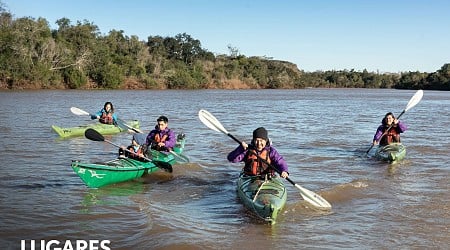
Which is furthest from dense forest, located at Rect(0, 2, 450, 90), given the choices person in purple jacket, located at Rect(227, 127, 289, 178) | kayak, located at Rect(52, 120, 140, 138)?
person in purple jacket, located at Rect(227, 127, 289, 178)

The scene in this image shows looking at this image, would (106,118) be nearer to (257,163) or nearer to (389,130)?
(389,130)

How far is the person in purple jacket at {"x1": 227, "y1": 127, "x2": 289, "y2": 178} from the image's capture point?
635 centimetres

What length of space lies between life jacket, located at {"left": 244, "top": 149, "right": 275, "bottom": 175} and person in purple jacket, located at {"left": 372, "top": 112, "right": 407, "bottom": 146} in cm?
477

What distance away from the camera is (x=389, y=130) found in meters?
10.7

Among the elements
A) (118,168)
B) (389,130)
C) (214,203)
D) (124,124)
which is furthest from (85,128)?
(389,130)

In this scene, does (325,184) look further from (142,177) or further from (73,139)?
(73,139)

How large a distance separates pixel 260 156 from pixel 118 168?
7.18ft

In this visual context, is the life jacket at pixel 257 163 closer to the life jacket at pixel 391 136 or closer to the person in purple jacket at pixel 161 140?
the person in purple jacket at pixel 161 140

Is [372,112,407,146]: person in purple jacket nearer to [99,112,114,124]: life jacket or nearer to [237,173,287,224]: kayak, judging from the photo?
[237,173,287,224]: kayak

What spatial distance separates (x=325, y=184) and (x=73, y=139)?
7.11m

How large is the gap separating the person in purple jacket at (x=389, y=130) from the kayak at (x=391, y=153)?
→ 0.24 metres

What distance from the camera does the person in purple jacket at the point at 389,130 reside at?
34.5 feet

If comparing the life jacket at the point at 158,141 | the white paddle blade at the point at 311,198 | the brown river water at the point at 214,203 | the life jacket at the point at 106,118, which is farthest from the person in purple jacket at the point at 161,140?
the life jacket at the point at 106,118

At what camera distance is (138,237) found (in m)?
5.15
